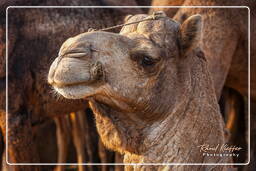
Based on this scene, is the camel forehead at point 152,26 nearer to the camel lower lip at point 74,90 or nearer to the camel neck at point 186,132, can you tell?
the camel neck at point 186,132

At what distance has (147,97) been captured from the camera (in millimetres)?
3090

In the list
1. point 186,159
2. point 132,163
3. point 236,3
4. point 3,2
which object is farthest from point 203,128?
point 3,2

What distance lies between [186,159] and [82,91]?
25.2 inches

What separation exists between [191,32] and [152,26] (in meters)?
0.18

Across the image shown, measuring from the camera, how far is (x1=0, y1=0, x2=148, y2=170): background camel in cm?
486

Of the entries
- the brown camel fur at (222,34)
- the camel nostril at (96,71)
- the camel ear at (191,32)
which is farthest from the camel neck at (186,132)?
the brown camel fur at (222,34)

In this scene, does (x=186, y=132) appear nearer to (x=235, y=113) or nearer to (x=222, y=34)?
(x=222, y=34)

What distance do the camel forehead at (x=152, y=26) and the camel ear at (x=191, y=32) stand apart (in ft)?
0.18

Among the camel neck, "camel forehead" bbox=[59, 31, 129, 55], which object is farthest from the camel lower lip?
the camel neck

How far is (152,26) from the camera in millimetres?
3170

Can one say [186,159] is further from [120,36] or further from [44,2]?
[44,2]

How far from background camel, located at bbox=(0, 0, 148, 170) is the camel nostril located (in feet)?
6.57

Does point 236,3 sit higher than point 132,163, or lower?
higher
